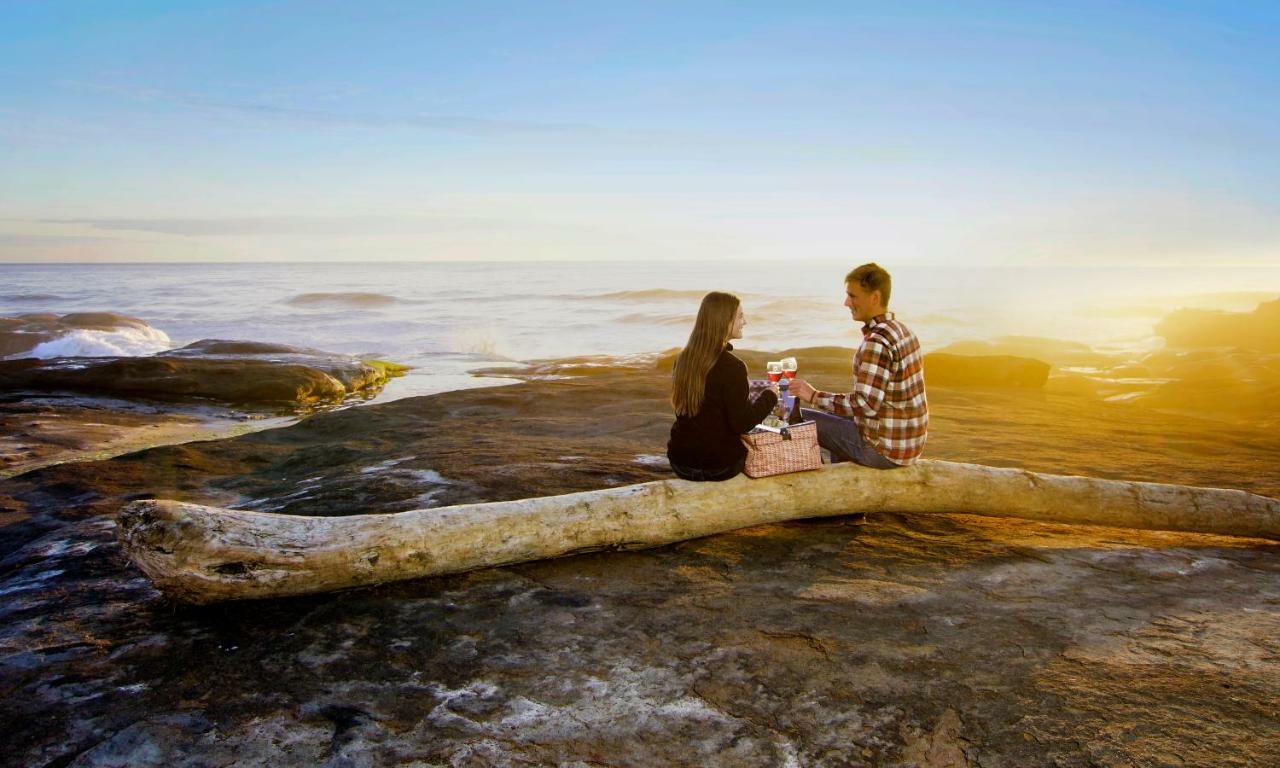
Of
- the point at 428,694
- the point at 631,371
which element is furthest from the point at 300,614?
the point at 631,371

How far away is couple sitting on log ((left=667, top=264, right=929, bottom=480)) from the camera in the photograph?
467 cm

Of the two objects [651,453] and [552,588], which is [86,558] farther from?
[651,453]

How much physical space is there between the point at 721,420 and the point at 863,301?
1136mm

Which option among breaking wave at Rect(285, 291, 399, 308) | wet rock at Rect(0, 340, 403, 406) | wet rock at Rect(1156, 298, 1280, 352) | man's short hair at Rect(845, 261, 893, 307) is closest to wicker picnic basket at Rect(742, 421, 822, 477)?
man's short hair at Rect(845, 261, 893, 307)

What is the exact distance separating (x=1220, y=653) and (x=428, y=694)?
3.39m

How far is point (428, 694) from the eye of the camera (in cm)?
321

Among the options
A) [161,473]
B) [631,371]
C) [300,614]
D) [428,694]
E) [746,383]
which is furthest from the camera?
[631,371]

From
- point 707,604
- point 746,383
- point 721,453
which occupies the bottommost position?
point 707,604

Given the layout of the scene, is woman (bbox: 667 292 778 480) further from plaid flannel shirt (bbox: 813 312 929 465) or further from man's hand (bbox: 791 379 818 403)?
plaid flannel shirt (bbox: 813 312 929 465)

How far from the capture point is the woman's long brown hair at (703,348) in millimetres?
4602

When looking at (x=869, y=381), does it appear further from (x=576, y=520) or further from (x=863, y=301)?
(x=576, y=520)

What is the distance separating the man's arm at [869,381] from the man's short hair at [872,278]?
298mm

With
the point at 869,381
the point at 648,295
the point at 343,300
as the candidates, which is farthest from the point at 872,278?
the point at 648,295

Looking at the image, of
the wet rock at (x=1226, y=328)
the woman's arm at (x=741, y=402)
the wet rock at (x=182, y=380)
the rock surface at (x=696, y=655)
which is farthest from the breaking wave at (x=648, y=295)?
the woman's arm at (x=741, y=402)
